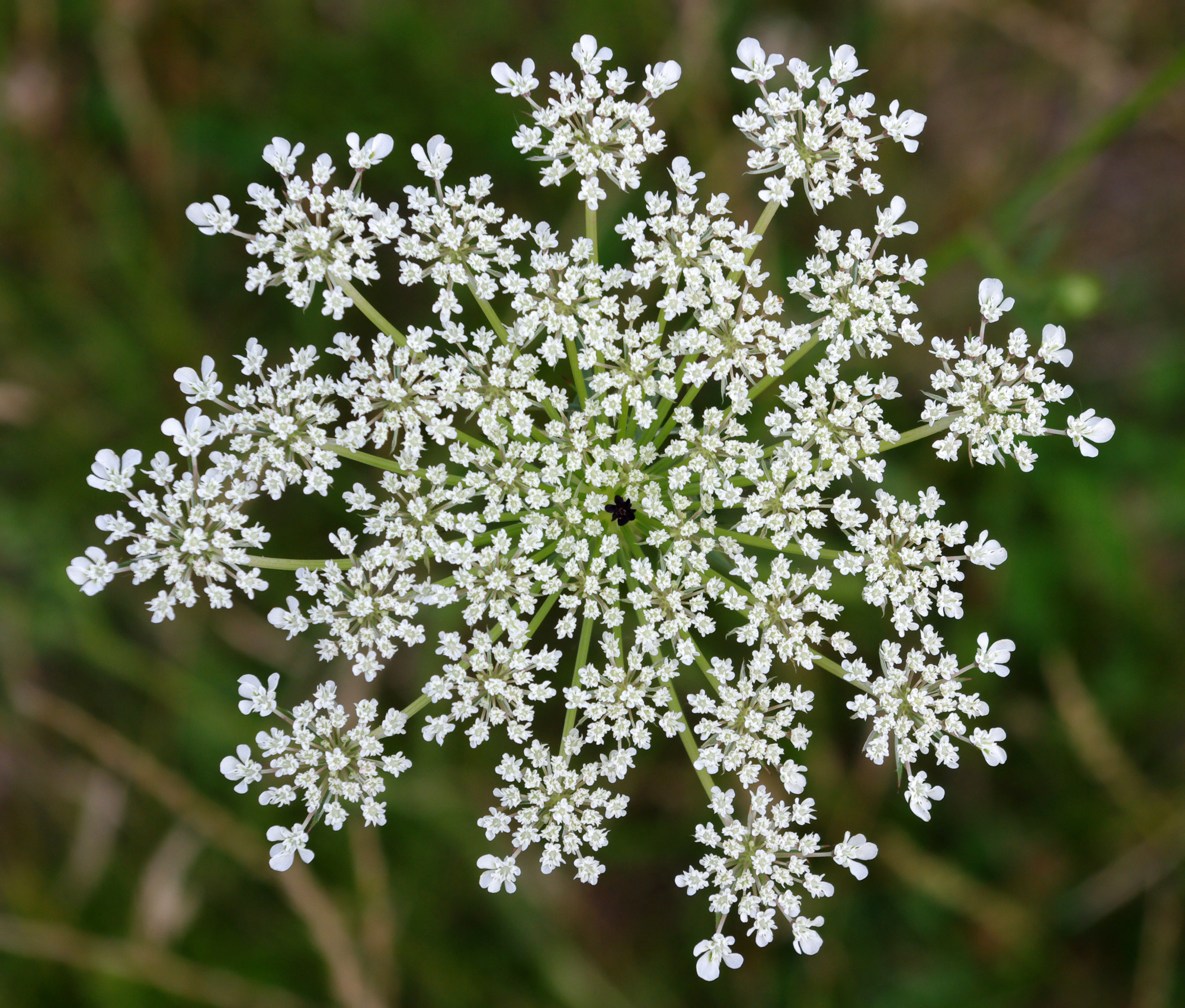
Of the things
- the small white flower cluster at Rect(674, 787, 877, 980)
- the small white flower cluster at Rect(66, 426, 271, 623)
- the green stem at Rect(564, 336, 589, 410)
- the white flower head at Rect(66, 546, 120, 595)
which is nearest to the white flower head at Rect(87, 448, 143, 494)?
the small white flower cluster at Rect(66, 426, 271, 623)

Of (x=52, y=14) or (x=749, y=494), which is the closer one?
(x=749, y=494)

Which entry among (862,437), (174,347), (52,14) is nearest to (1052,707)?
(862,437)

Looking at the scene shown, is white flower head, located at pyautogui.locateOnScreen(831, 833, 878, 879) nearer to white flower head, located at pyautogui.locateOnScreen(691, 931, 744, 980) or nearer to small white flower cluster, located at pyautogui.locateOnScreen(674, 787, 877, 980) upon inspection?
small white flower cluster, located at pyautogui.locateOnScreen(674, 787, 877, 980)

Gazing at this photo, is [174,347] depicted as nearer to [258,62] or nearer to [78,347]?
[78,347]

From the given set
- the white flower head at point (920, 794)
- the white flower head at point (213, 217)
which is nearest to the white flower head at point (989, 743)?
the white flower head at point (920, 794)

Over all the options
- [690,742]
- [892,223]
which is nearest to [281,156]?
[892,223]

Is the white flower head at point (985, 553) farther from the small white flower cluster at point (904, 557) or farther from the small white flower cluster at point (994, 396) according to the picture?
the small white flower cluster at point (994, 396)
